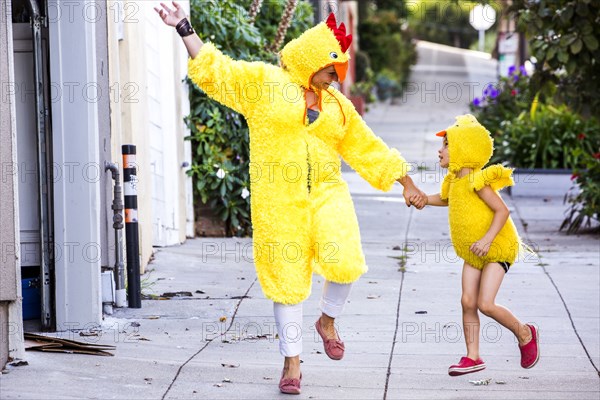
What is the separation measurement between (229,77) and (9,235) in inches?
57.2

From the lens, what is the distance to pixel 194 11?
11.1 meters

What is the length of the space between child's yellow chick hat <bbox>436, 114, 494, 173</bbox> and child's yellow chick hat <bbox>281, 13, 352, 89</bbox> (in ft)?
2.47

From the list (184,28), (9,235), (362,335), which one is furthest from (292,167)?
(362,335)

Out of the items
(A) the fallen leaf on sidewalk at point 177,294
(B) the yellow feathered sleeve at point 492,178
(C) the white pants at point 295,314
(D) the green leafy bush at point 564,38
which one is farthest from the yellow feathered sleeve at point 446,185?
(D) the green leafy bush at point 564,38

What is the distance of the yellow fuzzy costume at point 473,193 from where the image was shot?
577 centimetres

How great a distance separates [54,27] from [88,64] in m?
0.29

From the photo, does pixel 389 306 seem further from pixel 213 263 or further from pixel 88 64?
pixel 88 64

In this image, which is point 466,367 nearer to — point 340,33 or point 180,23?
point 340,33

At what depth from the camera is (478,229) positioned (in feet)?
19.0

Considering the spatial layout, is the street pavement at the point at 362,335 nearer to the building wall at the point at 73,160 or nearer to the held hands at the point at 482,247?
the building wall at the point at 73,160

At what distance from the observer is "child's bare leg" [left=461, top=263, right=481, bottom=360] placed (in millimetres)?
5863

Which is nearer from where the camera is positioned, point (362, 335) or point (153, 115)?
point (362, 335)

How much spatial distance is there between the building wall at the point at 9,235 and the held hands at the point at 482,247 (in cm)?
235

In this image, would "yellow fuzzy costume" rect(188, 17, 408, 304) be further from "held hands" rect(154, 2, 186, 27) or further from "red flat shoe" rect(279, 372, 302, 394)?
"red flat shoe" rect(279, 372, 302, 394)
